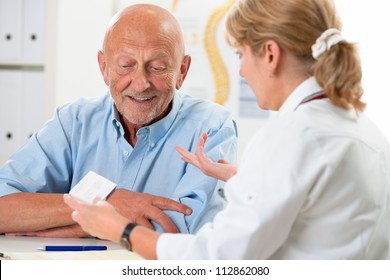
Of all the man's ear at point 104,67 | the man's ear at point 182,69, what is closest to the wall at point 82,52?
the man's ear at point 182,69

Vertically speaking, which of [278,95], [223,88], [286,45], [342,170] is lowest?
[223,88]

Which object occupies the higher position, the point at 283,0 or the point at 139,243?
the point at 283,0

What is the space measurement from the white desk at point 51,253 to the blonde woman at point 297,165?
22cm

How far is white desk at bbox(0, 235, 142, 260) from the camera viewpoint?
1.57 meters

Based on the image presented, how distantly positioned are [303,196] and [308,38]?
13.7 inches

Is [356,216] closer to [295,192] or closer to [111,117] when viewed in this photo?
[295,192]

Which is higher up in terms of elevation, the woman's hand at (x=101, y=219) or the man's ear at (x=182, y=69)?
the man's ear at (x=182, y=69)

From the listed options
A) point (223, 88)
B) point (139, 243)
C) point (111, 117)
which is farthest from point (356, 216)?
point (223, 88)

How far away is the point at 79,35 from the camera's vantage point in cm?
400

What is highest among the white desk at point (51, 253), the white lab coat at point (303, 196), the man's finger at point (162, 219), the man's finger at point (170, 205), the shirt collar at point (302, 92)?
the shirt collar at point (302, 92)

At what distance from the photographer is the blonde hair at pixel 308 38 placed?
51.5 inches

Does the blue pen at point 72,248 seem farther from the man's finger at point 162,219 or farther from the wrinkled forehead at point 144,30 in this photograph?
the wrinkled forehead at point 144,30

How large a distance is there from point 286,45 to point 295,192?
1.08 ft

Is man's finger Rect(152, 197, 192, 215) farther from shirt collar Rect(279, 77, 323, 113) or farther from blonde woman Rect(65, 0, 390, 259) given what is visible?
shirt collar Rect(279, 77, 323, 113)
